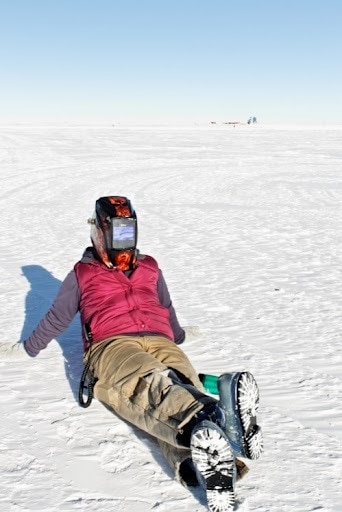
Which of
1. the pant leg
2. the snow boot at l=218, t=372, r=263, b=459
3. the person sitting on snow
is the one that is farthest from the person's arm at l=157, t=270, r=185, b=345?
the snow boot at l=218, t=372, r=263, b=459

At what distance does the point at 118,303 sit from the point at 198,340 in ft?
4.44

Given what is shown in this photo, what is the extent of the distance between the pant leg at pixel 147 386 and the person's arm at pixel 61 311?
0.43 metres

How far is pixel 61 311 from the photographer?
3.81 metres

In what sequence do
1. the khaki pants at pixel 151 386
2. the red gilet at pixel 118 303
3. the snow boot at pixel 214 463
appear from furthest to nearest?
the red gilet at pixel 118 303
the khaki pants at pixel 151 386
the snow boot at pixel 214 463

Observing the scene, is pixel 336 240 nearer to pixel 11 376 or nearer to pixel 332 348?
pixel 332 348

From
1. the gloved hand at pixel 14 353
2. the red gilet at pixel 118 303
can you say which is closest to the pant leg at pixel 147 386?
the red gilet at pixel 118 303

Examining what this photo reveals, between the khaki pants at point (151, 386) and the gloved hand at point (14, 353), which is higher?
the khaki pants at point (151, 386)

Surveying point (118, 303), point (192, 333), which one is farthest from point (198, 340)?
point (118, 303)

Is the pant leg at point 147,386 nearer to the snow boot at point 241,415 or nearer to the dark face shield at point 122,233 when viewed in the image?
the snow boot at point 241,415

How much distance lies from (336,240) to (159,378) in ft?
22.0

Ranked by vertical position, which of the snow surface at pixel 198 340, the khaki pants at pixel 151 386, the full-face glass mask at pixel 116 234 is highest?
the full-face glass mask at pixel 116 234

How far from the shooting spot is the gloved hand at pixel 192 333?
4.75 meters

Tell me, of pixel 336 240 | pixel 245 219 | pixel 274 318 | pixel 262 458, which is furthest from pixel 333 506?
pixel 245 219

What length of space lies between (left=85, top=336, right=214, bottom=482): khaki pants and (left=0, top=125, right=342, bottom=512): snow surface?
0.19 m
